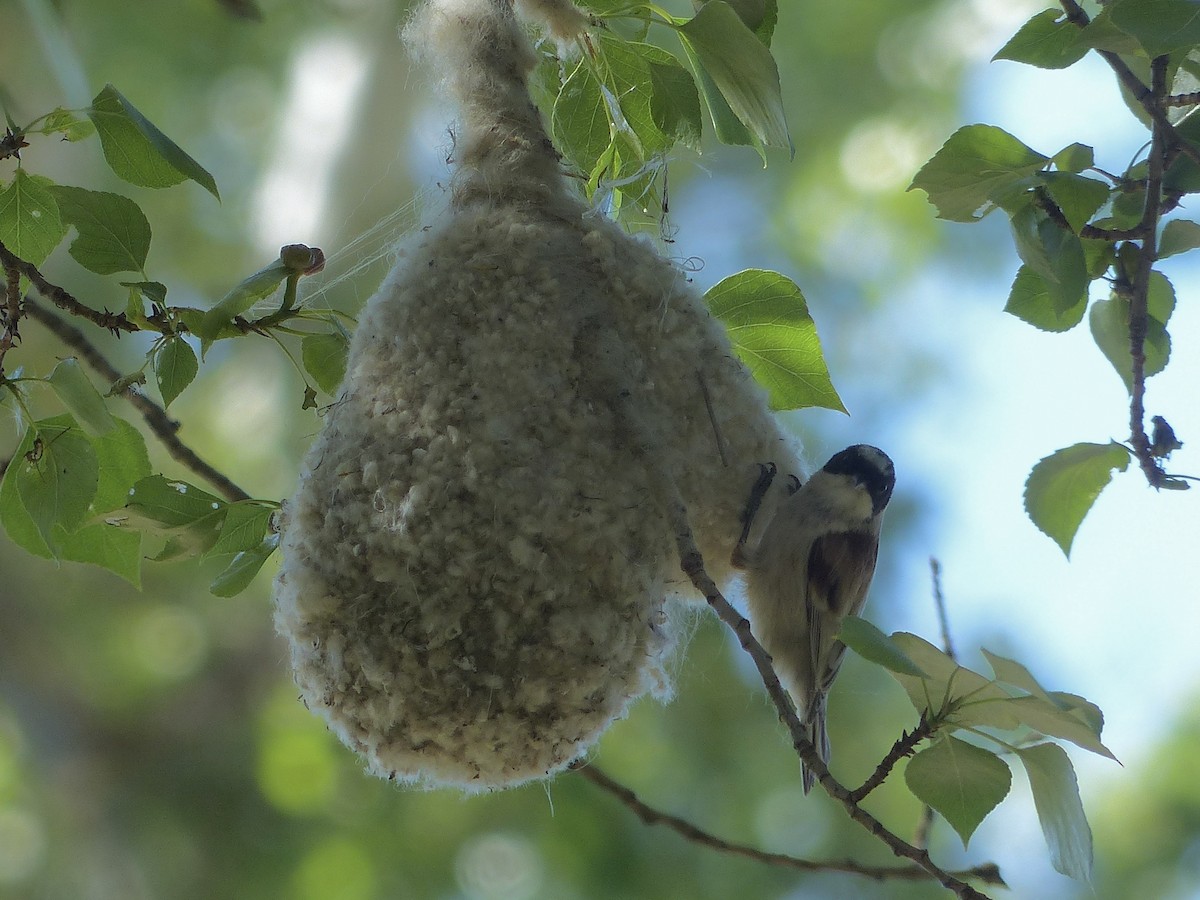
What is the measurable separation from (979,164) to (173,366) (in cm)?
83

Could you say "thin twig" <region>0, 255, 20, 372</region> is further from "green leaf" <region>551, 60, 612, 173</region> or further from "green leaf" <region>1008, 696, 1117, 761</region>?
"green leaf" <region>1008, 696, 1117, 761</region>

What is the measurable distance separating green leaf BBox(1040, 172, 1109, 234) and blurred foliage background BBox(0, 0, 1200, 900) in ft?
7.85

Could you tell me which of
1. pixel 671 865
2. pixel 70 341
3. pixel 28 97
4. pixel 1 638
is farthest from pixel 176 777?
pixel 70 341

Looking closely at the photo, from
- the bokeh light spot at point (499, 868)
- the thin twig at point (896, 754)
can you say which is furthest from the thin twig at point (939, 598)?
the bokeh light spot at point (499, 868)

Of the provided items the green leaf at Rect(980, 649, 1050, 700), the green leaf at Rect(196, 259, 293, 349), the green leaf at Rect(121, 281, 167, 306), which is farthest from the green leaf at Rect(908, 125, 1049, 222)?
the green leaf at Rect(121, 281, 167, 306)

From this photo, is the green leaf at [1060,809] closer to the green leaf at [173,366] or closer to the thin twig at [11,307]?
the green leaf at [173,366]

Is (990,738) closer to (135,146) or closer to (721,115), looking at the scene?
(721,115)

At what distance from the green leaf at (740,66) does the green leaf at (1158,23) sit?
29cm

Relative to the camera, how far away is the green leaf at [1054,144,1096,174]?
3.56 feet

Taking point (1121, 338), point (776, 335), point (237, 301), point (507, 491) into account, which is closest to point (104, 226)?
point (237, 301)

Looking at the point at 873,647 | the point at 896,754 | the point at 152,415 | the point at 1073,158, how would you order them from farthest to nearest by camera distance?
the point at 152,415 → the point at 1073,158 → the point at 896,754 → the point at 873,647

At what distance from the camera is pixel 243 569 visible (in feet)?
3.85

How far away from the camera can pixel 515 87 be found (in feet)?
4.32

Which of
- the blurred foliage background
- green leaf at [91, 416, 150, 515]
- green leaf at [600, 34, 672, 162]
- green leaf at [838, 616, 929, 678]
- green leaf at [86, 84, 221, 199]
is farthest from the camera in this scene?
the blurred foliage background
